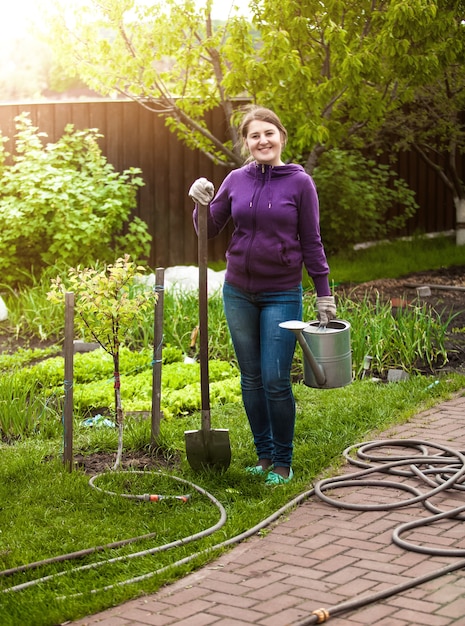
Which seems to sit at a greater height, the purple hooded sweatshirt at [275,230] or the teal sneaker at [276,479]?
the purple hooded sweatshirt at [275,230]

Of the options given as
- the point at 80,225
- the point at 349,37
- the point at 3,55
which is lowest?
the point at 80,225

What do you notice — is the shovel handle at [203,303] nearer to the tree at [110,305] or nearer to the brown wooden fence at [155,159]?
the tree at [110,305]

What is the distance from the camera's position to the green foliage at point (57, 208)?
10.5 metres

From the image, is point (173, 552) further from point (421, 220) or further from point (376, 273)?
point (421, 220)

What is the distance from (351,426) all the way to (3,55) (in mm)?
69763

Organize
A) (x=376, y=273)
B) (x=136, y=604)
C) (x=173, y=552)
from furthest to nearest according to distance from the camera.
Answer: (x=376, y=273) < (x=173, y=552) < (x=136, y=604)

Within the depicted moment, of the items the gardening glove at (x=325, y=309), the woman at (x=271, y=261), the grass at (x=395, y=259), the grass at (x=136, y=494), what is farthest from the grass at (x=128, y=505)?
the grass at (x=395, y=259)

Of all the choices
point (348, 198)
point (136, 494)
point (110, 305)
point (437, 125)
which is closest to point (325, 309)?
point (110, 305)

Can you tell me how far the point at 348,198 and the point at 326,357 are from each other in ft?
26.8

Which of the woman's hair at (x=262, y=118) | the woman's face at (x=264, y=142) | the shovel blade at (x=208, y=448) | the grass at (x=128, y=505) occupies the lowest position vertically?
the grass at (x=128, y=505)

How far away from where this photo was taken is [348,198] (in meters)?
12.9

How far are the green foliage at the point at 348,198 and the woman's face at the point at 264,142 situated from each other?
25.6 ft

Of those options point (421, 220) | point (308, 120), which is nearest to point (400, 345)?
point (308, 120)

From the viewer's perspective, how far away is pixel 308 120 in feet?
31.5
